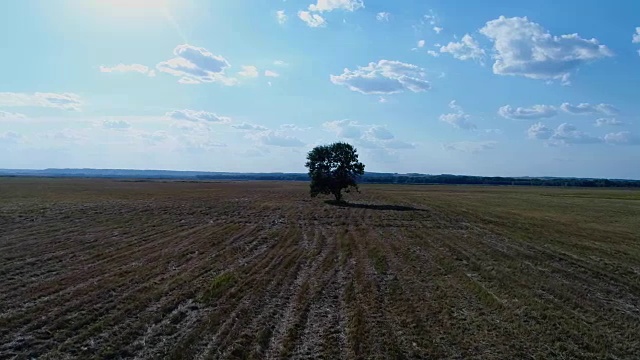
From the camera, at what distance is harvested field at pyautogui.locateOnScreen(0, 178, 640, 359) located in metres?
9.33

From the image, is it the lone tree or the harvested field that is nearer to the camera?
the harvested field

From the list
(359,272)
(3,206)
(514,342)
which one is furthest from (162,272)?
(3,206)

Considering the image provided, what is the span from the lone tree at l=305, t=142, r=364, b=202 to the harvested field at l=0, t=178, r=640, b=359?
2563 cm

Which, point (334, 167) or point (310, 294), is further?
point (334, 167)

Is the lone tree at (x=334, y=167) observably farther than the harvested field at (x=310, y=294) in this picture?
Yes

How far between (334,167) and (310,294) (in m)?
40.0

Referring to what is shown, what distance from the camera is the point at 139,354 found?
8.63m

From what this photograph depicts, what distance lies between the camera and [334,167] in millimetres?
52812

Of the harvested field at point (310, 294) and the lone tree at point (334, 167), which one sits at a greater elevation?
the lone tree at point (334, 167)

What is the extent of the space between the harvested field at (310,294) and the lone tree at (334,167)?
1009 inches

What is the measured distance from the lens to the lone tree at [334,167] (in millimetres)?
52281

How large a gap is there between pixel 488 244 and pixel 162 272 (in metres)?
15.6

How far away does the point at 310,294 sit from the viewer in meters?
13.1

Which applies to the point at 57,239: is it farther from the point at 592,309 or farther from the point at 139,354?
the point at 592,309
